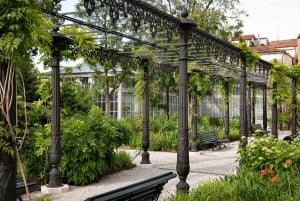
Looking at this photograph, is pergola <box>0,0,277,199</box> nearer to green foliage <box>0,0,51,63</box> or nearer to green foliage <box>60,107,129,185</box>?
green foliage <box>60,107,129,185</box>

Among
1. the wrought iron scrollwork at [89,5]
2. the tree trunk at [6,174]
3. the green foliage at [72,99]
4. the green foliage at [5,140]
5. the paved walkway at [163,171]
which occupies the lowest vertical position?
the paved walkway at [163,171]

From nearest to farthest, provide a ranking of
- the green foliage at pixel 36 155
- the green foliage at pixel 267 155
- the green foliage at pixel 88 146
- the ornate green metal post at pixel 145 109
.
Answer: the green foliage at pixel 267 155 → the green foliage at pixel 36 155 → the green foliage at pixel 88 146 → the ornate green metal post at pixel 145 109

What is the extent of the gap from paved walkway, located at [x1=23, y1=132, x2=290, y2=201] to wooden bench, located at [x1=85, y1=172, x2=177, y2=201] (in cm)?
78

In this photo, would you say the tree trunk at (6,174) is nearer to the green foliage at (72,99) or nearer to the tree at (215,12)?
the green foliage at (72,99)

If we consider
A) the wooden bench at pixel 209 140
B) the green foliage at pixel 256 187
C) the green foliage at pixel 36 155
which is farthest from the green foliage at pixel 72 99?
the green foliage at pixel 256 187

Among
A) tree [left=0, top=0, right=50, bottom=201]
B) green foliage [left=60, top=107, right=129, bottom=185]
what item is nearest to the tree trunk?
tree [left=0, top=0, right=50, bottom=201]

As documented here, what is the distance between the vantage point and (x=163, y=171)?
8.77 m

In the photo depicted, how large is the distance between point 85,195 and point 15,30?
14.3 feet

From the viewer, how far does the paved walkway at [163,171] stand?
6578 millimetres

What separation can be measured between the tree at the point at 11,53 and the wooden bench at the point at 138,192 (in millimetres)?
877

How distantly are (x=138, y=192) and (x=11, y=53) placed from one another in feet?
7.12

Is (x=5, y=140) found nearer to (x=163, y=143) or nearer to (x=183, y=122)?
(x=183, y=122)

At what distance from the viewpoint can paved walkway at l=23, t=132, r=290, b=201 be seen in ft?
21.6

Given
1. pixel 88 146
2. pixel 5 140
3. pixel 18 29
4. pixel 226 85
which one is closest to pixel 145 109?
pixel 88 146
